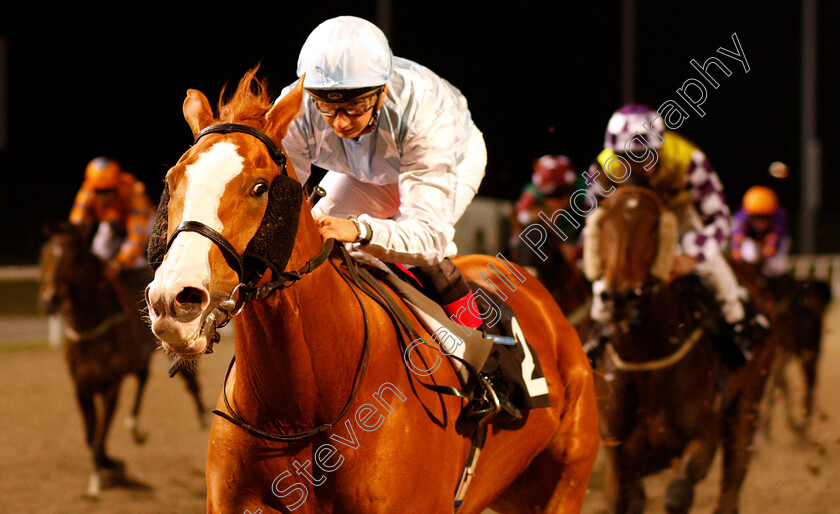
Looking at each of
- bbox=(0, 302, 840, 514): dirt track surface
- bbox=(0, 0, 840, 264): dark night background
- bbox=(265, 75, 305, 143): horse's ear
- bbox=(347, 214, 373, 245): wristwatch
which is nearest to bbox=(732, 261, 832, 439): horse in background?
bbox=(0, 302, 840, 514): dirt track surface

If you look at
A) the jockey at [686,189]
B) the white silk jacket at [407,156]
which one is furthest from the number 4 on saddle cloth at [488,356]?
the jockey at [686,189]

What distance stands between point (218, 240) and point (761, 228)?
23.2 feet

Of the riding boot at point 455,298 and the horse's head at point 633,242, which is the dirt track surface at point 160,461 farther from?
the riding boot at point 455,298

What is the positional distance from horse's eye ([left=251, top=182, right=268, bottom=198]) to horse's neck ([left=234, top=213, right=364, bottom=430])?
0.18 m

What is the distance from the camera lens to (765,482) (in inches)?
202

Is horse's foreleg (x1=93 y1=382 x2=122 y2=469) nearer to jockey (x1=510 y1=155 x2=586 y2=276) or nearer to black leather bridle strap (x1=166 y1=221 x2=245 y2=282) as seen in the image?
jockey (x1=510 y1=155 x2=586 y2=276)

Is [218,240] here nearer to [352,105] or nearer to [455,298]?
[352,105]

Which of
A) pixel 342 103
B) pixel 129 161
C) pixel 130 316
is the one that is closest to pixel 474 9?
pixel 130 316

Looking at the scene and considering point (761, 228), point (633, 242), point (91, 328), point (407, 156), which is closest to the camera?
point (407, 156)

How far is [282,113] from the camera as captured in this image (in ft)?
6.09

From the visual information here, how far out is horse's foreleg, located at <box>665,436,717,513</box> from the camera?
386 centimetres

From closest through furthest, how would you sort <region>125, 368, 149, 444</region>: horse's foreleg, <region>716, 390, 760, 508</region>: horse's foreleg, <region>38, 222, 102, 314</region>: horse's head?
<region>716, 390, 760, 508</region>: horse's foreleg < <region>38, 222, 102, 314</region>: horse's head < <region>125, 368, 149, 444</region>: horse's foreleg

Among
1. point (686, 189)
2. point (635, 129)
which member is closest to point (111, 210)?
point (635, 129)

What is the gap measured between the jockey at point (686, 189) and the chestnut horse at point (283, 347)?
229 cm
